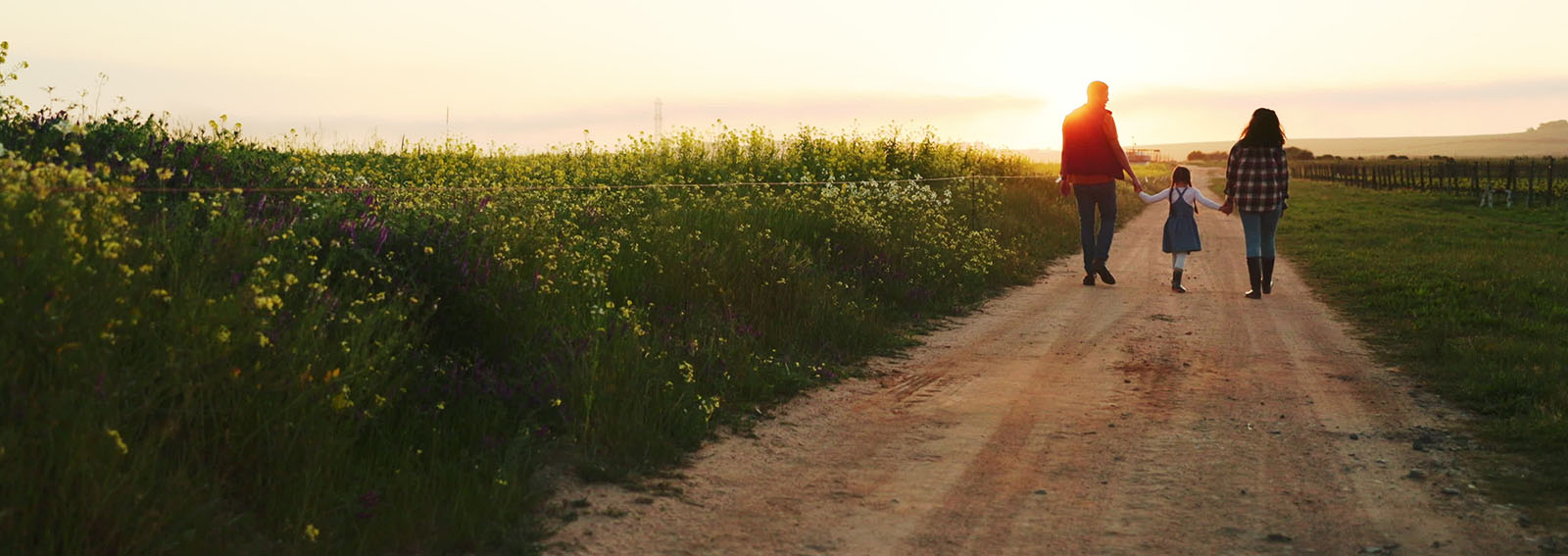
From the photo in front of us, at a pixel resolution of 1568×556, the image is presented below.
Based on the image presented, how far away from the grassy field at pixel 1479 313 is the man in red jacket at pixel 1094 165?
254cm

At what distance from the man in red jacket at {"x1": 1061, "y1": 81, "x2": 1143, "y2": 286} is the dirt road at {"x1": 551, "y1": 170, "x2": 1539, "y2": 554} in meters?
4.59

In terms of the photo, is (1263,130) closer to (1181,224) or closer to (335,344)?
(1181,224)

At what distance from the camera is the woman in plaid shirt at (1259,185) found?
12.5m

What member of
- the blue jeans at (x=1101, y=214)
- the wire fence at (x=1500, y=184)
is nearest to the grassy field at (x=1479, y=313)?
the blue jeans at (x=1101, y=214)

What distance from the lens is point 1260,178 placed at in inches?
491

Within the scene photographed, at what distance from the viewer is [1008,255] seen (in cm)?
1490

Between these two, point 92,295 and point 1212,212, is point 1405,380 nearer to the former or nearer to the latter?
point 92,295

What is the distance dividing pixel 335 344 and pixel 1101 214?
34.2ft

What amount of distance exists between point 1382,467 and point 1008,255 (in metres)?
9.47

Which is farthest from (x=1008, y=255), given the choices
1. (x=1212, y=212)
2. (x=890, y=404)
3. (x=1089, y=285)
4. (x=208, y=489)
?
(x=1212, y=212)

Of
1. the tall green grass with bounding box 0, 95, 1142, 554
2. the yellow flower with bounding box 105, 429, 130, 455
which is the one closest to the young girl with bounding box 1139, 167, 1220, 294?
the tall green grass with bounding box 0, 95, 1142, 554

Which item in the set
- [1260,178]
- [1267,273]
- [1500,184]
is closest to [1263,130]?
[1260,178]

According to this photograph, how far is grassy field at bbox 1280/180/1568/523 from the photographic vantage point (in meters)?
6.12

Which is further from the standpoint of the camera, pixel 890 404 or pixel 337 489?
pixel 890 404
